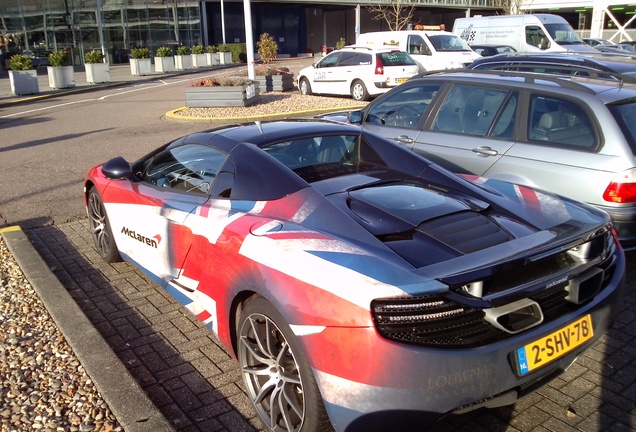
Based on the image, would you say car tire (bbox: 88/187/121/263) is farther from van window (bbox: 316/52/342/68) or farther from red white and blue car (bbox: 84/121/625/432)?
van window (bbox: 316/52/342/68)

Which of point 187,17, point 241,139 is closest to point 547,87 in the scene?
point 241,139

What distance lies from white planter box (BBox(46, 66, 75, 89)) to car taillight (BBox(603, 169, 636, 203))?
2391 centimetres

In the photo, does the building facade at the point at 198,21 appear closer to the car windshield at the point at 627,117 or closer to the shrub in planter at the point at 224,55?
the shrub in planter at the point at 224,55

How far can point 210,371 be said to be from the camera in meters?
3.70

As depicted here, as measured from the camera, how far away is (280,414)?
3002 mm

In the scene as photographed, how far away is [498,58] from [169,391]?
805cm

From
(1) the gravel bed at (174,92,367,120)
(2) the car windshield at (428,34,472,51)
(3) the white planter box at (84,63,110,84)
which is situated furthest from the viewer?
(3) the white planter box at (84,63,110,84)

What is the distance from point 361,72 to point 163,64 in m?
18.6

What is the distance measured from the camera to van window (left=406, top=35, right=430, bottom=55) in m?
21.4

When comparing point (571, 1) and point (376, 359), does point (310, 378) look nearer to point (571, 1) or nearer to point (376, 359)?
point (376, 359)

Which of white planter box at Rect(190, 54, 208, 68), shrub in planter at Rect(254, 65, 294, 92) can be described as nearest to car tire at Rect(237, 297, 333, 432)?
shrub in planter at Rect(254, 65, 294, 92)

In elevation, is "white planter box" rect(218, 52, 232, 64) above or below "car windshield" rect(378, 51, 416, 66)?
below

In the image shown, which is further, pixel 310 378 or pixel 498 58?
pixel 498 58

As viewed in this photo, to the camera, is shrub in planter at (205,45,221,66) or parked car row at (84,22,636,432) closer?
parked car row at (84,22,636,432)
